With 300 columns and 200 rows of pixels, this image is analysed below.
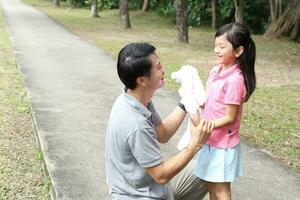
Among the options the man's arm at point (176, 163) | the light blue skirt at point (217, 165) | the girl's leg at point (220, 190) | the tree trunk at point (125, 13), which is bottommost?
the tree trunk at point (125, 13)

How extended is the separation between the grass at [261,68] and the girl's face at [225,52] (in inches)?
90.2

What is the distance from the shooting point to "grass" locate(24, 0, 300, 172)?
582 cm

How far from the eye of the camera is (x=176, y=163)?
7.77 feet

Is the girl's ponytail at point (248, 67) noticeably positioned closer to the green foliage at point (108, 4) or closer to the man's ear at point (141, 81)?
the man's ear at point (141, 81)

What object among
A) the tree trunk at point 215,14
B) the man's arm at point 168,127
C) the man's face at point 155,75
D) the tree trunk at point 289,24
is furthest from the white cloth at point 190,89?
the tree trunk at point 215,14

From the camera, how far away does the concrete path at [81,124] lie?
4.22 meters

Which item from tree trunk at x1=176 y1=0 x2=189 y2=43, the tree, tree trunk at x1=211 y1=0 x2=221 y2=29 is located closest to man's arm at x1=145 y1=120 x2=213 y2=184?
tree trunk at x1=176 y1=0 x2=189 y2=43

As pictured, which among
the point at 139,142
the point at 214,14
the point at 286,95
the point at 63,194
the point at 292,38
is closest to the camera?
the point at 139,142

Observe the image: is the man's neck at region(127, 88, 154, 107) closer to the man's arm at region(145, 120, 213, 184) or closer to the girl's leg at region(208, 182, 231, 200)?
the man's arm at region(145, 120, 213, 184)

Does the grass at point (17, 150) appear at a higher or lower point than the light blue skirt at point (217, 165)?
lower

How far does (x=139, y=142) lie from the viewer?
2.32 meters

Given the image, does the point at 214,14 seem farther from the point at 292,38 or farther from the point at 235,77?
the point at 235,77

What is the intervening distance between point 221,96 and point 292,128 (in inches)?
140

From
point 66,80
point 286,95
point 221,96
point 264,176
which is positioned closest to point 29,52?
→ point 66,80
